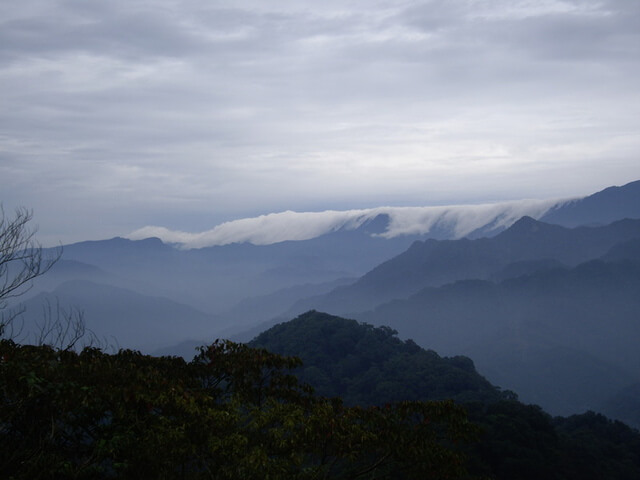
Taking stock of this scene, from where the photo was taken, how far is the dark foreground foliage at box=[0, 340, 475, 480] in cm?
1059

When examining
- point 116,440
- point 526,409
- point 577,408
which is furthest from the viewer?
point 577,408

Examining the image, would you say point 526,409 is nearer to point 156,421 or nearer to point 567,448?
point 567,448

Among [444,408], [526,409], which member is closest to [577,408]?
[526,409]

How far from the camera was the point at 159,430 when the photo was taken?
11102mm

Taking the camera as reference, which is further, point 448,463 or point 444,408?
point 444,408

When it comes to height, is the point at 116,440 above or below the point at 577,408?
above

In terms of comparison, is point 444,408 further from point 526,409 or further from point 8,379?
point 526,409

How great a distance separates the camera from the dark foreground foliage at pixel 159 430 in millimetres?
10594

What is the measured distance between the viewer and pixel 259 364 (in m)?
15.0

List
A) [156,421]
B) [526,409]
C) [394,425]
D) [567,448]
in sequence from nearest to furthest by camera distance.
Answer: [156,421]
[394,425]
[567,448]
[526,409]

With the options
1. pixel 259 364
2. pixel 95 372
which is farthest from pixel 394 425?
pixel 95 372

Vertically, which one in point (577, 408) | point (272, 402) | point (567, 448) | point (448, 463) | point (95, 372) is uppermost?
point (95, 372)

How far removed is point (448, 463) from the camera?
12047 millimetres

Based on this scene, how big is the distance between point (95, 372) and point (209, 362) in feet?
13.3
